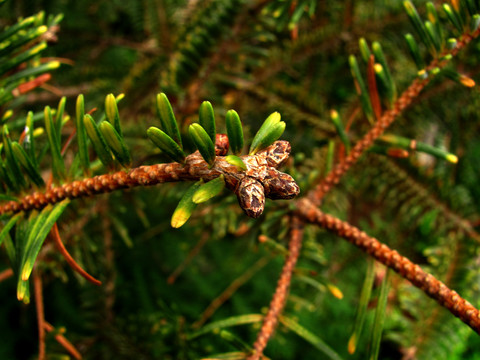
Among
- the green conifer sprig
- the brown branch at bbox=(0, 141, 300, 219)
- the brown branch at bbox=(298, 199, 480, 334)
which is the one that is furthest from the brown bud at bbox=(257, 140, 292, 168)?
the green conifer sprig

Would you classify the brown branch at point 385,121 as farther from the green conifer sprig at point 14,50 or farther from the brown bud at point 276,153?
the green conifer sprig at point 14,50

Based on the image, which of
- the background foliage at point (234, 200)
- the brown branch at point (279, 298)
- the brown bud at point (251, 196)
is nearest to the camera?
the brown bud at point (251, 196)

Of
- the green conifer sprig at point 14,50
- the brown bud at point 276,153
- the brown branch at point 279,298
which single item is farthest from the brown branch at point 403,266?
the green conifer sprig at point 14,50

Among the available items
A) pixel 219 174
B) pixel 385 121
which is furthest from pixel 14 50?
pixel 385 121

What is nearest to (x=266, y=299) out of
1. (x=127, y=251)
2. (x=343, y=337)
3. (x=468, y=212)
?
(x=343, y=337)

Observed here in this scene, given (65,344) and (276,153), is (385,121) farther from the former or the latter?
(65,344)
